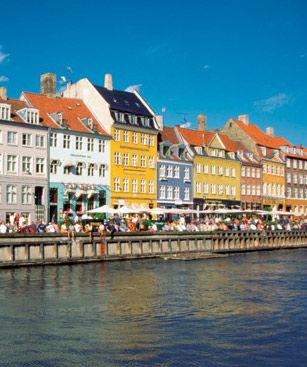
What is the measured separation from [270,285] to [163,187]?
43.0 meters

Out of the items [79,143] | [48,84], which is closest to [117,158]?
[79,143]

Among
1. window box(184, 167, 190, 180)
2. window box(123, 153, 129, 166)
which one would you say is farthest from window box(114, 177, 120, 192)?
window box(184, 167, 190, 180)

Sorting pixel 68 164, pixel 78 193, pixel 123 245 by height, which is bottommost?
pixel 123 245

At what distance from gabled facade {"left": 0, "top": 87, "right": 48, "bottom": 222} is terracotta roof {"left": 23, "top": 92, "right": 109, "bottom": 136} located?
5.85 feet

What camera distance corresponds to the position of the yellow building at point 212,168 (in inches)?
3031

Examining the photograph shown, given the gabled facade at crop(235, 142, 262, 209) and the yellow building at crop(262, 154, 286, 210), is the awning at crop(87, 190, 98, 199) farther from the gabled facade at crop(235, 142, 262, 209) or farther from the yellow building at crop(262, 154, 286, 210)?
the yellow building at crop(262, 154, 286, 210)

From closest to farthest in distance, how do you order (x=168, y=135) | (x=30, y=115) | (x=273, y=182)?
(x=30, y=115) < (x=168, y=135) < (x=273, y=182)

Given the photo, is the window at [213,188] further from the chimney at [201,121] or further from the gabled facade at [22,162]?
the gabled facade at [22,162]

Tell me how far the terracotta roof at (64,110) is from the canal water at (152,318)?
28.0 meters

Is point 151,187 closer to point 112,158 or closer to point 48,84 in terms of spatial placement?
point 112,158

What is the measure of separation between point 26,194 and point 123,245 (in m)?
15.6

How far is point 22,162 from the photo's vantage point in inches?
2277

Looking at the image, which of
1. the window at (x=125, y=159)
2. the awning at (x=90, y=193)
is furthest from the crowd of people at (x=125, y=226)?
the window at (x=125, y=159)

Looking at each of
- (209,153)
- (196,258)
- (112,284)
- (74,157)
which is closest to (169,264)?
(196,258)
